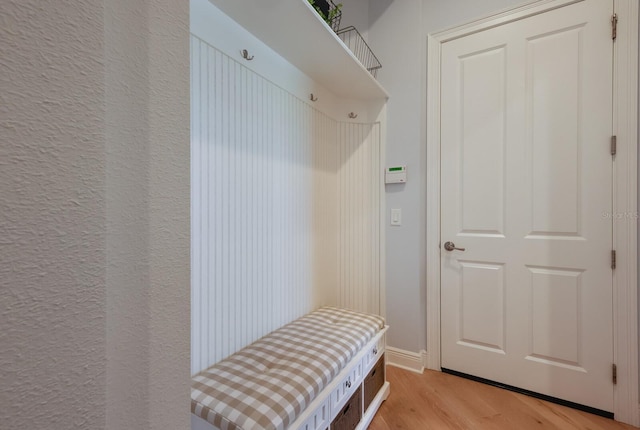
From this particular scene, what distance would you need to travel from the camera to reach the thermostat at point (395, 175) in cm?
201

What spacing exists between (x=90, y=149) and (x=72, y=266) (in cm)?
15

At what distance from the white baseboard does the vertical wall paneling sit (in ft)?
1.09

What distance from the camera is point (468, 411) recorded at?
1.55 metres

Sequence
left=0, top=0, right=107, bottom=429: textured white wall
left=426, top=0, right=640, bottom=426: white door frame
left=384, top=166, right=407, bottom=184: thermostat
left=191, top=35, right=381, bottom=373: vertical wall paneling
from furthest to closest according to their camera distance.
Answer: left=384, top=166, right=407, bottom=184: thermostat → left=426, top=0, right=640, bottom=426: white door frame → left=191, top=35, right=381, bottom=373: vertical wall paneling → left=0, top=0, right=107, bottom=429: textured white wall

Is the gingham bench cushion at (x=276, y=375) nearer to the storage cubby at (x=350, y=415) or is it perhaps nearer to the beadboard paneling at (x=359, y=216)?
the storage cubby at (x=350, y=415)

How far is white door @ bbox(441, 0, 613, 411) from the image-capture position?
60.2 inches

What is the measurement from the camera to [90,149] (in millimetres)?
349

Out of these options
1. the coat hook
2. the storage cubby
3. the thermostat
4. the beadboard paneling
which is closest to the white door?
the thermostat

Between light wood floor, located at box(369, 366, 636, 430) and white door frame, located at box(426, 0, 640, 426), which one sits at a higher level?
white door frame, located at box(426, 0, 640, 426)

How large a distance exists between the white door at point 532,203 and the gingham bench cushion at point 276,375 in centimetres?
90

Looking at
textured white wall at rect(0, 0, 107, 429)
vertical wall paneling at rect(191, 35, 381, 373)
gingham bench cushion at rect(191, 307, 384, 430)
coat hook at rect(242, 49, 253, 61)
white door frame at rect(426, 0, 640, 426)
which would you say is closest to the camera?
textured white wall at rect(0, 0, 107, 429)

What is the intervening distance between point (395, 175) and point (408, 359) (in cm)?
133

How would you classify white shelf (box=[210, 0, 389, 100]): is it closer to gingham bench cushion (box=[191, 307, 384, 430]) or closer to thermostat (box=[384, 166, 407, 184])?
thermostat (box=[384, 166, 407, 184])

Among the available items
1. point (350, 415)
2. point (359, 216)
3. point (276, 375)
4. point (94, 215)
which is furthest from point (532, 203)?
point (94, 215)
